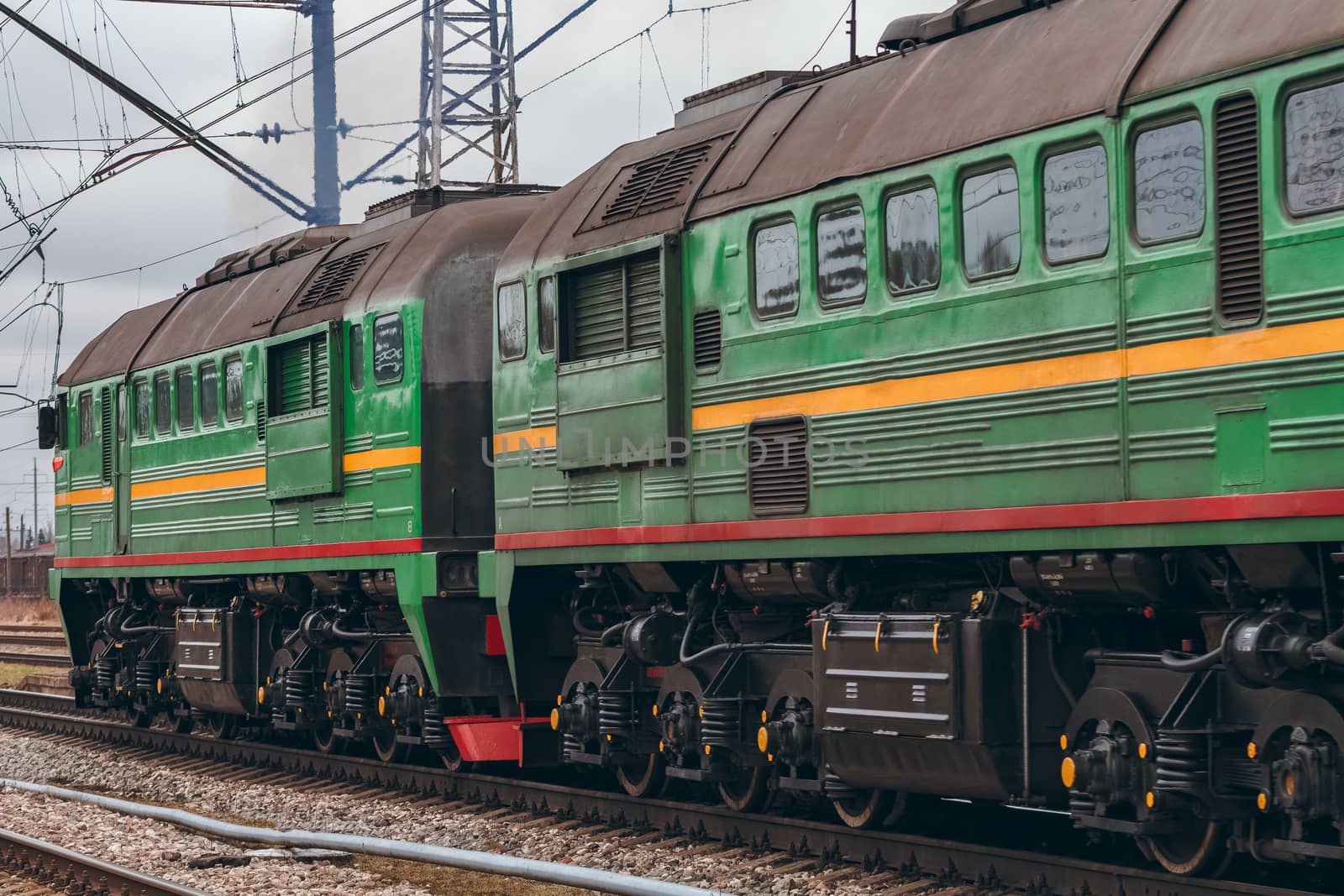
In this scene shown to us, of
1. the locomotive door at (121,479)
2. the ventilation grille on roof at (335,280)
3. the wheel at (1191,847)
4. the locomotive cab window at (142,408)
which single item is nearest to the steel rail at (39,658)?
the locomotive door at (121,479)

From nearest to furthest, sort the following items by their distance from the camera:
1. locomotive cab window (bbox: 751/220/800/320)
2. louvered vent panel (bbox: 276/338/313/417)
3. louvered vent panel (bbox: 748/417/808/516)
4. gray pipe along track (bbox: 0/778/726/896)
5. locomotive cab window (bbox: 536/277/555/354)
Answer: gray pipe along track (bbox: 0/778/726/896) < louvered vent panel (bbox: 748/417/808/516) < locomotive cab window (bbox: 751/220/800/320) < locomotive cab window (bbox: 536/277/555/354) < louvered vent panel (bbox: 276/338/313/417)

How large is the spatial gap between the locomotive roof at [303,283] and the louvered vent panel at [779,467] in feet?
17.5

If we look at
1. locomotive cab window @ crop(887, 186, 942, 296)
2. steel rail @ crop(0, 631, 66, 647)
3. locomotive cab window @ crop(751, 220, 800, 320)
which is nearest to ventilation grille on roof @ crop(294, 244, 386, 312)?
Answer: locomotive cab window @ crop(751, 220, 800, 320)

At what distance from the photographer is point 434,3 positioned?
116 ft

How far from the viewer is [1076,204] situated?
10.2 m

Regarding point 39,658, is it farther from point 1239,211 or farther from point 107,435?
point 1239,211

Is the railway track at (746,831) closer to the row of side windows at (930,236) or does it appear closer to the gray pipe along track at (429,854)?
the gray pipe along track at (429,854)

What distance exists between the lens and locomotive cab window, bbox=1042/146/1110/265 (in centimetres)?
1000

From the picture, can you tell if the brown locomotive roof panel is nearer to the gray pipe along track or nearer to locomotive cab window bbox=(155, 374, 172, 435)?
the gray pipe along track

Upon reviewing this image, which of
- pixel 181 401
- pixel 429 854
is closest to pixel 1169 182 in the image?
pixel 429 854

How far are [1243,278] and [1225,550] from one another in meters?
1.35

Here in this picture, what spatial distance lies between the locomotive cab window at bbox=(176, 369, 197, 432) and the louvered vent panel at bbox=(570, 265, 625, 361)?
8241 millimetres

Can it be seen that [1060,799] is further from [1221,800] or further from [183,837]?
[183,837]

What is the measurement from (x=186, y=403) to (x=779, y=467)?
11.4 metres
